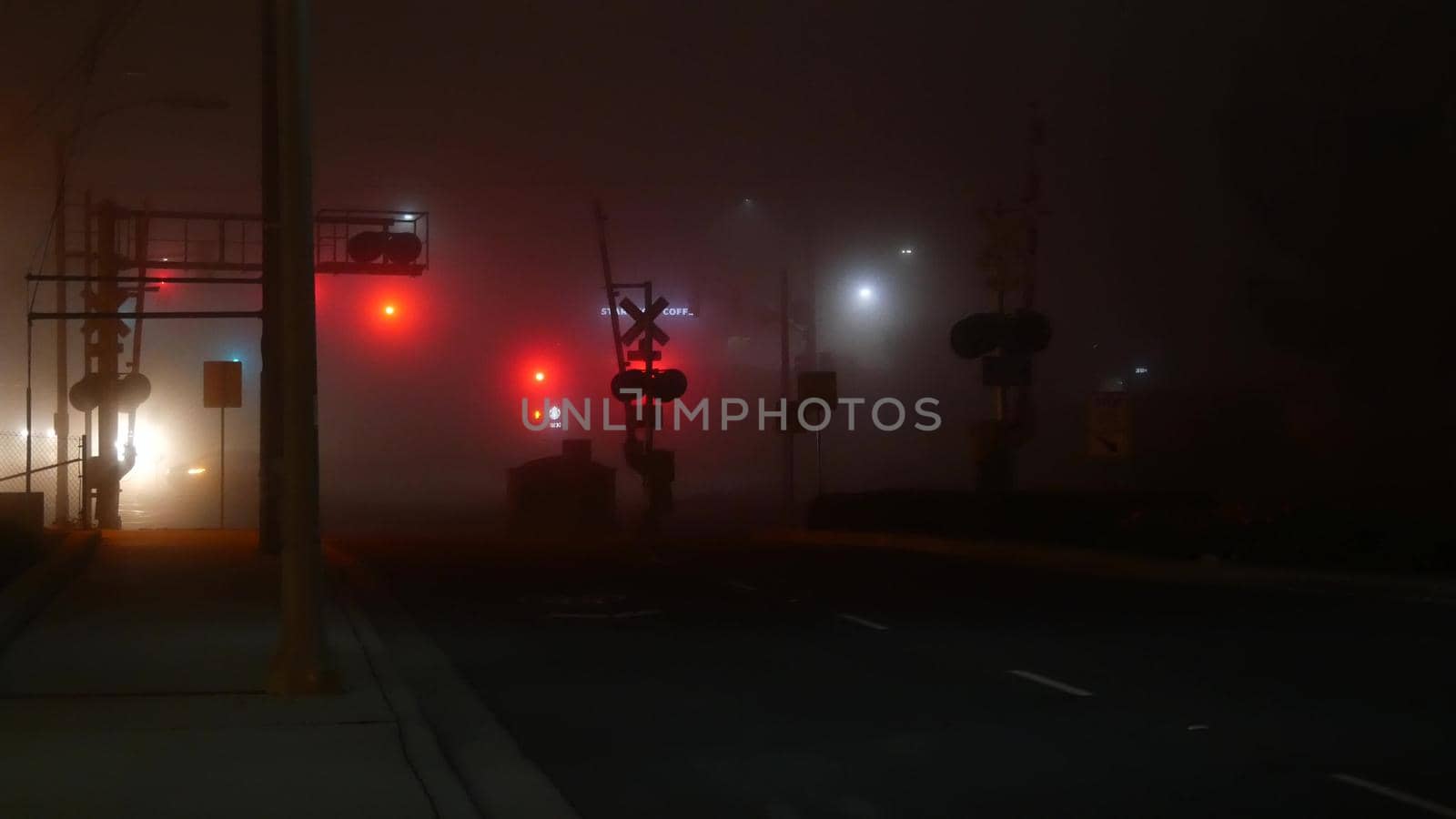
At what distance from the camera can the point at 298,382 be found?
1072cm

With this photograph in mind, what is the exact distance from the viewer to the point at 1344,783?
→ 870 centimetres

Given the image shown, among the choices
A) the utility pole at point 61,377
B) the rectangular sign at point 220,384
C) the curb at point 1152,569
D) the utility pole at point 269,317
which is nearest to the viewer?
the curb at point 1152,569

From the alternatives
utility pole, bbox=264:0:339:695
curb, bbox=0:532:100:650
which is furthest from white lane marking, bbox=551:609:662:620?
utility pole, bbox=264:0:339:695

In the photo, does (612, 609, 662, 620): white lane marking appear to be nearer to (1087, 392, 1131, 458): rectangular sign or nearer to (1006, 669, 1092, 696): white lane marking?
(1006, 669, 1092, 696): white lane marking

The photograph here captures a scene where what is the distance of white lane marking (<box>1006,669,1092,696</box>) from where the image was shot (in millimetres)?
11906

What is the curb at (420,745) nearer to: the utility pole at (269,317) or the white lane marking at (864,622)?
the white lane marking at (864,622)

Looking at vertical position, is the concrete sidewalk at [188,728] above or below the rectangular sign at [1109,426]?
below

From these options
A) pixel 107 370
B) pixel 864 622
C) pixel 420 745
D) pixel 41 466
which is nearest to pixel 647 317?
pixel 107 370

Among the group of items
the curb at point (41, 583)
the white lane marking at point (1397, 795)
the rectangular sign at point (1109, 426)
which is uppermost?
the rectangular sign at point (1109, 426)

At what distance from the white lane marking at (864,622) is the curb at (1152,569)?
21.4 feet

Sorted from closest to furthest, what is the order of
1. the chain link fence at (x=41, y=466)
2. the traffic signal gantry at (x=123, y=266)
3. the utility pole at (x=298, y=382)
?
the utility pole at (x=298, y=382) → the traffic signal gantry at (x=123, y=266) → the chain link fence at (x=41, y=466)

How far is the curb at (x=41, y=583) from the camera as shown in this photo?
1409 cm

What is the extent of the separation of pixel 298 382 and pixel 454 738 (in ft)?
8.49

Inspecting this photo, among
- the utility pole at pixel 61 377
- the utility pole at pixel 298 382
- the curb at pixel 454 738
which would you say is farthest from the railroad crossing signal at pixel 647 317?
the utility pole at pixel 298 382
